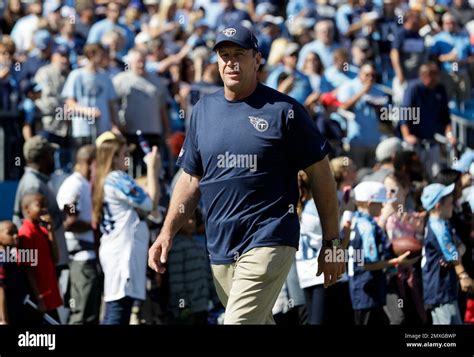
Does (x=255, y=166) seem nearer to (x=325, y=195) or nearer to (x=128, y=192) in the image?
(x=325, y=195)

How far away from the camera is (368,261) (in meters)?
10.5

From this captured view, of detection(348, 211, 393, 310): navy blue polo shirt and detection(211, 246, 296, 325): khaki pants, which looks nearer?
detection(211, 246, 296, 325): khaki pants

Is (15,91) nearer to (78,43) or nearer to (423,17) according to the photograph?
(78,43)

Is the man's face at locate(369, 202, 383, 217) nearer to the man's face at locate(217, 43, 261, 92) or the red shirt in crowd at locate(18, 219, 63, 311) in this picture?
the red shirt in crowd at locate(18, 219, 63, 311)

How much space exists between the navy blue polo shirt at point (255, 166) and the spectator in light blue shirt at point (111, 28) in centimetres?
908

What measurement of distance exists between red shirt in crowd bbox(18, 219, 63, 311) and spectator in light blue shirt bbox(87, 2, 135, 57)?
20.5 ft

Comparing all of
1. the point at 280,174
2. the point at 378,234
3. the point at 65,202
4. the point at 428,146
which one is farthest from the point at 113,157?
the point at 428,146

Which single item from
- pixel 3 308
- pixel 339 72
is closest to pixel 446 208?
pixel 3 308

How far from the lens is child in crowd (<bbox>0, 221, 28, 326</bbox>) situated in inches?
396

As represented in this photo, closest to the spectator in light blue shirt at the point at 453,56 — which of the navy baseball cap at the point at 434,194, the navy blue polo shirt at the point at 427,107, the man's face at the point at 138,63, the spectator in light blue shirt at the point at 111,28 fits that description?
the navy blue polo shirt at the point at 427,107

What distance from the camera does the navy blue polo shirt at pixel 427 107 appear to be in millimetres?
14719

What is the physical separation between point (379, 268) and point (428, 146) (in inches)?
172

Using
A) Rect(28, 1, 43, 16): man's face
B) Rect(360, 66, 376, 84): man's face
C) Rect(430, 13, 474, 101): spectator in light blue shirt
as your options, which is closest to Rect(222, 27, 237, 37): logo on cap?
Rect(360, 66, 376, 84): man's face

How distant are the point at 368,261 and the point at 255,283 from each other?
3.37m
